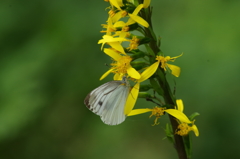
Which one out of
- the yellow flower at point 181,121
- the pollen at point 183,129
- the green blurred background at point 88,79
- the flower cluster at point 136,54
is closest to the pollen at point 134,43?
the flower cluster at point 136,54

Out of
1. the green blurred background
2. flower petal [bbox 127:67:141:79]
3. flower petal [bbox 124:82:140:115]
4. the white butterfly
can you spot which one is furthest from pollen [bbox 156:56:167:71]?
the green blurred background

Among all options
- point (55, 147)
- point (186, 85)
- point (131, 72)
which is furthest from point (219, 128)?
point (55, 147)

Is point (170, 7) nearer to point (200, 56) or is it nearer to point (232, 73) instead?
point (200, 56)

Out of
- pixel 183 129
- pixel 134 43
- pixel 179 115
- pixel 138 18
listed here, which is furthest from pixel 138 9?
pixel 183 129

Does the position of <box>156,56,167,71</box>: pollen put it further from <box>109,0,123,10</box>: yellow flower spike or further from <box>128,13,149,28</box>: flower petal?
<box>109,0,123,10</box>: yellow flower spike

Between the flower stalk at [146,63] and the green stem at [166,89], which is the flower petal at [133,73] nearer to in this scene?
the flower stalk at [146,63]
